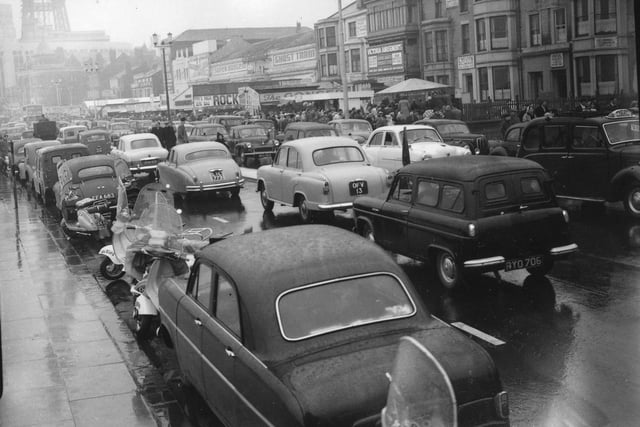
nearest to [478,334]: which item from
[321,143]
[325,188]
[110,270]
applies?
[110,270]

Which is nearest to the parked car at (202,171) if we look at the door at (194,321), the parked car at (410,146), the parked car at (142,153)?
the parked car at (410,146)

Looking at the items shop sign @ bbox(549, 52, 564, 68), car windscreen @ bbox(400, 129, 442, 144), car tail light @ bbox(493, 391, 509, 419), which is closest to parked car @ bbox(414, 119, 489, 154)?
car windscreen @ bbox(400, 129, 442, 144)

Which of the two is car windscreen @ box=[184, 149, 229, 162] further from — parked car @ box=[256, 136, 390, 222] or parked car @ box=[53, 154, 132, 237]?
parked car @ box=[256, 136, 390, 222]

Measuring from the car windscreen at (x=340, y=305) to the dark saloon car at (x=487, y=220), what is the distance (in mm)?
4253

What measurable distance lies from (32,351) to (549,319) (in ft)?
18.2

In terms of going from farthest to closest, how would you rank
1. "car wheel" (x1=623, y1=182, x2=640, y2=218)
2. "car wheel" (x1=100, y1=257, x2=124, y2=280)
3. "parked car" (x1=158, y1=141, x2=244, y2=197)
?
1. "parked car" (x1=158, y1=141, x2=244, y2=197)
2. "car wheel" (x1=623, y1=182, x2=640, y2=218)
3. "car wheel" (x1=100, y1=257, x2=124, y2=280)

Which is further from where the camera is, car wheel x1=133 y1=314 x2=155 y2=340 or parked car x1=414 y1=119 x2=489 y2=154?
parked car x1=414 y1=119 x2=489 y2=154

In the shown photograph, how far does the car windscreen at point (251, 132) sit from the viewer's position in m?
32.3

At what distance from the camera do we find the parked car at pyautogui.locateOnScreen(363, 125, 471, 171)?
19.7 m

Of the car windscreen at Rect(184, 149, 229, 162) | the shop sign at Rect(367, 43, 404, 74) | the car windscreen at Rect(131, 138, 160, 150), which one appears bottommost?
the car windscreen at Rect(184, 149, 229, 162)

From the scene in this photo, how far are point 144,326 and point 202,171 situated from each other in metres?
11.8

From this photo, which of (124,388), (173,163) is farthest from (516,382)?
(173,163)

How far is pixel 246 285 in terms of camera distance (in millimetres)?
5301

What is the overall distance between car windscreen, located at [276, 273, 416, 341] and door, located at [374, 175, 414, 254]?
17.6ft
